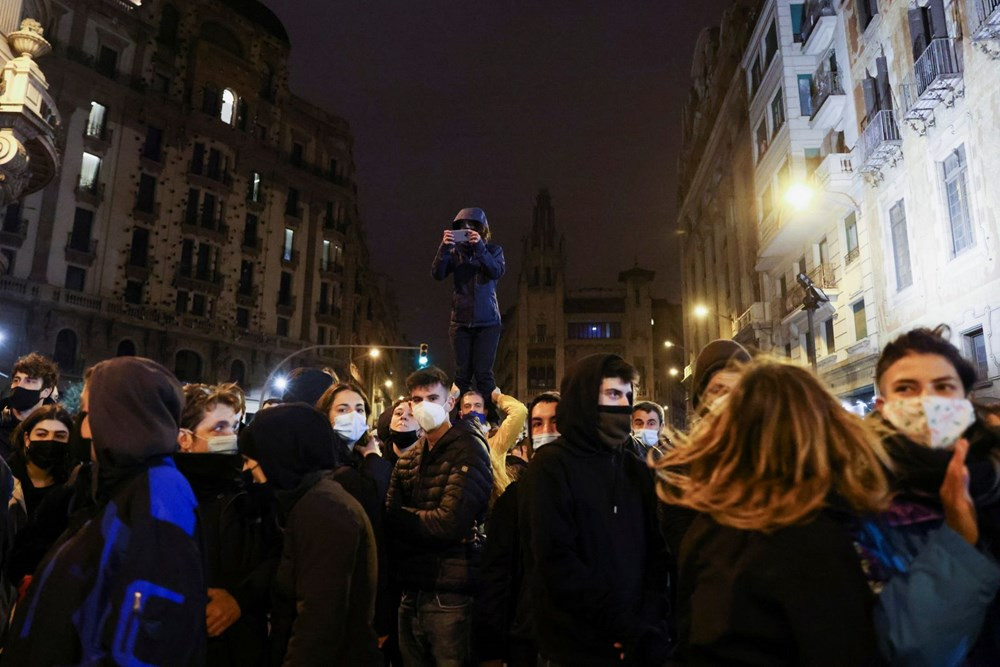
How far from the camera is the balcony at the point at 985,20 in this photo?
13.0 meters

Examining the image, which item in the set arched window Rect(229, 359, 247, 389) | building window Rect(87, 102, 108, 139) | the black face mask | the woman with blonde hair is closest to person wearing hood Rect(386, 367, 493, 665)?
the black face mask

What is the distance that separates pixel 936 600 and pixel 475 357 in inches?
211

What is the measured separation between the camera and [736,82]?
33.6 meters

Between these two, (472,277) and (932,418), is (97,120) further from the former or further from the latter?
(932,418)

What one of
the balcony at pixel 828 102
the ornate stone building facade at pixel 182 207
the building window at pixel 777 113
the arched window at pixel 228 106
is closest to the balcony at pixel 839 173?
the balcony at pixel 828 102

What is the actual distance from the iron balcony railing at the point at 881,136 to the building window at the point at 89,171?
37.1 m

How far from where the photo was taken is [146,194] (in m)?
37.1

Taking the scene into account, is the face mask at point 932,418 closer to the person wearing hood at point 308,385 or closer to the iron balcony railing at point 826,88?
the person wearing hood at point 308,385

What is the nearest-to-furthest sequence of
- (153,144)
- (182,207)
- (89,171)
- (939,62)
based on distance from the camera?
(939,62), (89,171), (153,144), (182,207)

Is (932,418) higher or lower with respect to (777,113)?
lower

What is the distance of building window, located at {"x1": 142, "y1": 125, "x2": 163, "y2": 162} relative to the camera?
3747cm

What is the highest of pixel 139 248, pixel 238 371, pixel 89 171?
pixel 89 171

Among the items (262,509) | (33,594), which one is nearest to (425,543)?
(262,509)

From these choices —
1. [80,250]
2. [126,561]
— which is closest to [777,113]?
[126,561]
